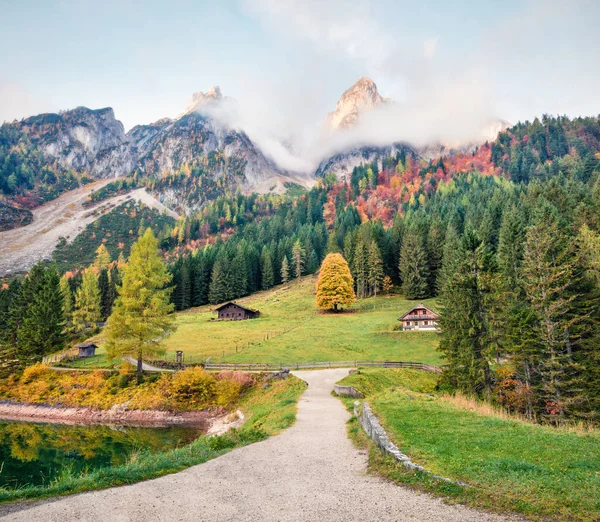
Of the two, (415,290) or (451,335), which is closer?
(451,335)

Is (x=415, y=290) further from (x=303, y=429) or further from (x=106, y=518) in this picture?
(x=106, y=518)

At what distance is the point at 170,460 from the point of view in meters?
13.8

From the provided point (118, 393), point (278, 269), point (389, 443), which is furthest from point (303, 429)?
point (278, 269)

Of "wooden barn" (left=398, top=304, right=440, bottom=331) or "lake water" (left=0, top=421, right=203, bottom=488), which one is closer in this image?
"lake water" (left=0, top=421, right=203, bottom=488)

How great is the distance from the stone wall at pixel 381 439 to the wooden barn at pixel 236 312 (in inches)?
2386

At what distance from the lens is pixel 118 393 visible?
3928 cm

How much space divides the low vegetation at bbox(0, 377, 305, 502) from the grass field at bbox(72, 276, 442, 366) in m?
19.2

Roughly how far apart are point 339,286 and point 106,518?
68978mm

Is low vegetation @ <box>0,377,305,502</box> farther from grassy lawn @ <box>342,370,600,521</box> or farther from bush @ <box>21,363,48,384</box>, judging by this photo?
bush @ <box>21,363,48,384</box>

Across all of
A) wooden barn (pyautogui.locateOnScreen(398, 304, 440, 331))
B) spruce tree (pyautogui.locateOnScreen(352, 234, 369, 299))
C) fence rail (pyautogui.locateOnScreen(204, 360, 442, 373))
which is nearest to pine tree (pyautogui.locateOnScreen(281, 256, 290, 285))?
spruce tree (pyautogui.locateOnScreen(352, 234, 369, 299))

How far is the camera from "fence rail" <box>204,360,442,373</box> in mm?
41250

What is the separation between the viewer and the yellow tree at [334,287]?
76188 millimetres

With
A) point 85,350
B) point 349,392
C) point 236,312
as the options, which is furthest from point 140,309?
point 236,312

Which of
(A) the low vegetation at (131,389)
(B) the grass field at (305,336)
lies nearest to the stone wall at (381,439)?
(A) the low vegetation at (131,389)
